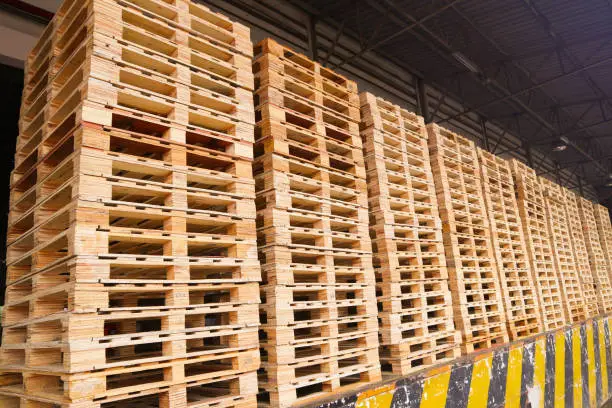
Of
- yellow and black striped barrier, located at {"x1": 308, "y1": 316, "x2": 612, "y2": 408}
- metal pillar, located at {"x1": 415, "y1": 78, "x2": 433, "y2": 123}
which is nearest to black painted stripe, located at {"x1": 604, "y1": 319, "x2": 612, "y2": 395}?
→ yellow and black striped barrier, located at {"x1": 308, "y1": 316, "x2": 612, "y2": 408}

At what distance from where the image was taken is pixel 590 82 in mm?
15141

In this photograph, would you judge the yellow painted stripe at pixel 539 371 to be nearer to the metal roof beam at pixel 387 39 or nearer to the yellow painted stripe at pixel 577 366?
the yellow painted stripe at pixel 577 366

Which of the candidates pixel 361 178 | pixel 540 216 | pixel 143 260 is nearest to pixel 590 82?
pixel 540 216

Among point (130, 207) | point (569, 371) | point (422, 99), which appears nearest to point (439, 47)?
point (422, 99)

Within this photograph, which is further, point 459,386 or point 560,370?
point 560,370

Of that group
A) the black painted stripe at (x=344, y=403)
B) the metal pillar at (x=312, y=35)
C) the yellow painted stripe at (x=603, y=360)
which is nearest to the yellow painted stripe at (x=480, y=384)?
the black painted stripe at (x=344, y=403)

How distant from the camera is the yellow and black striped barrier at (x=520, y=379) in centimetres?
402

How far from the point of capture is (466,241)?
6.55 meters

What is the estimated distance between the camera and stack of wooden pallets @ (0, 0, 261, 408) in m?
2.86

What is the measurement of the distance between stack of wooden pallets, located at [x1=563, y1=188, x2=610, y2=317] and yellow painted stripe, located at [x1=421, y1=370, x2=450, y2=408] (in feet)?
24.1

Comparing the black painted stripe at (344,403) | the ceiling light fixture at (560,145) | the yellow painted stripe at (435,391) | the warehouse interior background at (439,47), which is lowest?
the yellow painted stripe at (435,391)

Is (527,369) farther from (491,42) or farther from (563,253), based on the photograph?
(491,42)

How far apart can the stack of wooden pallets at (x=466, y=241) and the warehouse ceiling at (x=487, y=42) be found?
13.0ft

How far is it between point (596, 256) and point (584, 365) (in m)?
5.97
